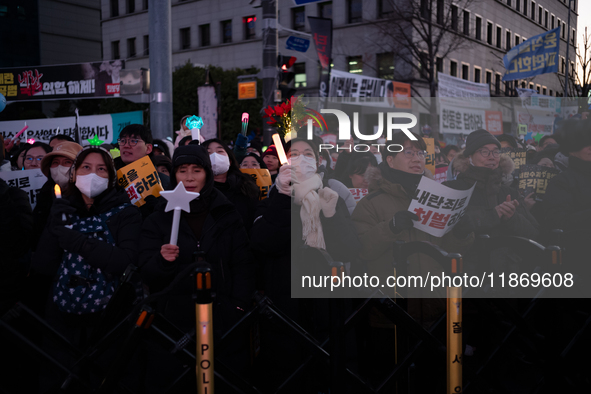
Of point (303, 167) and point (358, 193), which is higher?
point (303, 167)

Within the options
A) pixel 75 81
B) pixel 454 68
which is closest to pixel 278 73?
pixel 75 81

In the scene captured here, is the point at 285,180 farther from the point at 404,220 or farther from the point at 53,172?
the point at 53,172

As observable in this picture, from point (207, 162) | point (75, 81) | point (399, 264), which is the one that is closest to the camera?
point (399, 264)

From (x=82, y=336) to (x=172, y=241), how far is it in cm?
110

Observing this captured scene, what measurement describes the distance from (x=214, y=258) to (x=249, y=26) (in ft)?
124

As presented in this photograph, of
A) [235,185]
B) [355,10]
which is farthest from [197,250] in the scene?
[355,10]

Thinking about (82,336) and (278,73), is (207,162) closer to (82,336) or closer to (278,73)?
(82,336)

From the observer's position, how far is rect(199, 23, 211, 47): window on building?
40.9 metres

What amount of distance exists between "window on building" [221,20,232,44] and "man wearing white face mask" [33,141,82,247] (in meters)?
37.9

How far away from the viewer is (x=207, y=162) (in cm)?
332

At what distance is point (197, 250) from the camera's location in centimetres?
304

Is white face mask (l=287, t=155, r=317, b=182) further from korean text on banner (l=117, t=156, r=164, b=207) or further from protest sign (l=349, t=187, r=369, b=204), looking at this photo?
protest sign (l=349, t=187, r=369, b=204)

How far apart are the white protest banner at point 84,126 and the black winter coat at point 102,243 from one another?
612 cm

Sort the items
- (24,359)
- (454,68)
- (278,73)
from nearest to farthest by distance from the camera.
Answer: (24,359) → (278,73) → (454,68)
